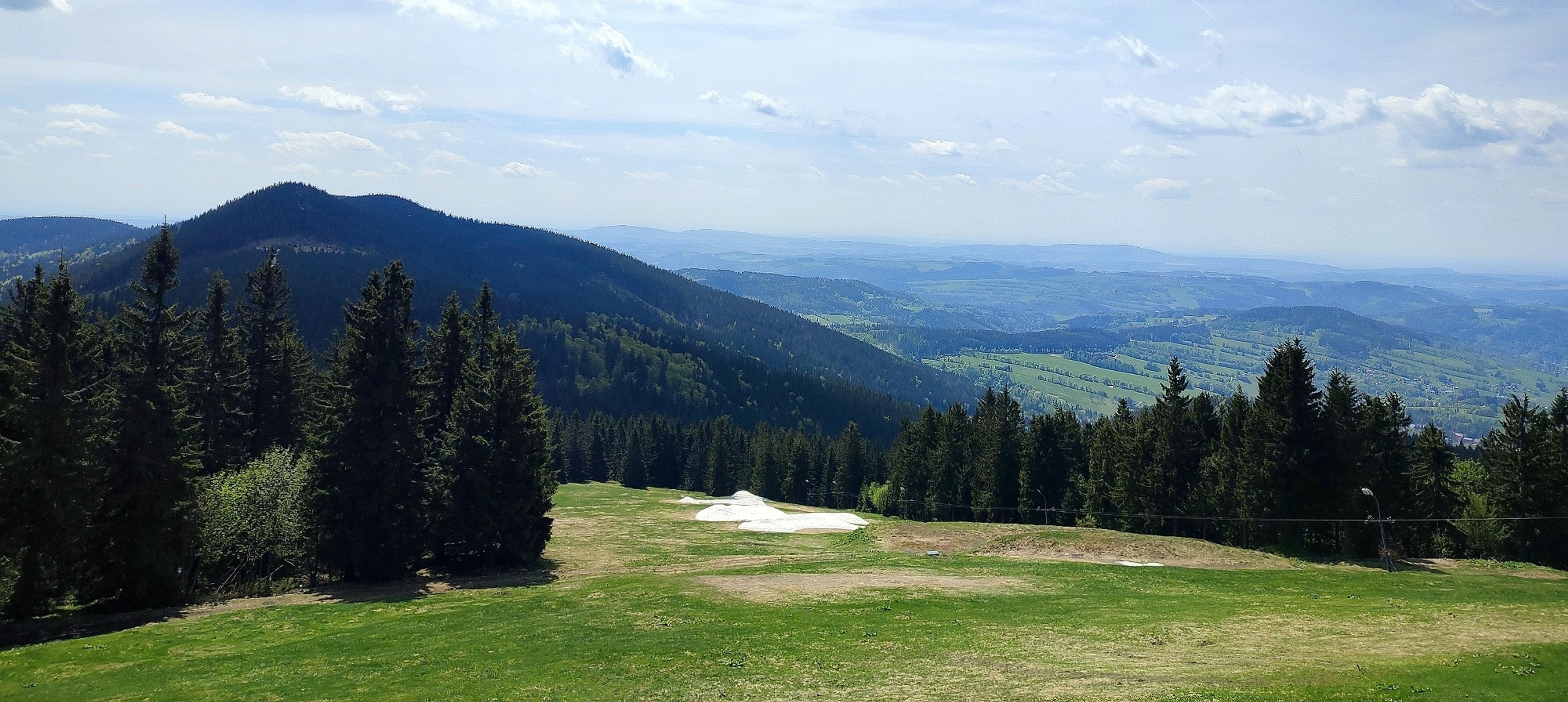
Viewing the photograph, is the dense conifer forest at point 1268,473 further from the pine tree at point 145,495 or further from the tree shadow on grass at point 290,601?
the pine tree at point 145,495

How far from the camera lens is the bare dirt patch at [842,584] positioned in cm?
3884

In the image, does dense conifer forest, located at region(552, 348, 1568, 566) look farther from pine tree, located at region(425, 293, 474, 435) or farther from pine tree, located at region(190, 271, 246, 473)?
pine tree, located at region(190, 271, 246, 473)

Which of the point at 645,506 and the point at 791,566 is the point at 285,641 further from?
the point at 645,506

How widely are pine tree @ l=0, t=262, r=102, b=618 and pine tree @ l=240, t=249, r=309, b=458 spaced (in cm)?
1706

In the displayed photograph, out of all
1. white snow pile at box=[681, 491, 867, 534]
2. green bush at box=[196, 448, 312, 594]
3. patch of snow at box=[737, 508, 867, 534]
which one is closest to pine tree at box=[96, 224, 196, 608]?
green bush at box=[196, 448, 312, 594]

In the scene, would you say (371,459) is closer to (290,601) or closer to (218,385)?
(290,601)

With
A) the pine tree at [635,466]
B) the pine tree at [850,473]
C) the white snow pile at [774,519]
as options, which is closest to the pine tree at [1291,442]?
the white snow pile at [774,519]

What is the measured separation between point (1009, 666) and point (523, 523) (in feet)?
111

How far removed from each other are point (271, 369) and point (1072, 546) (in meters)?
55.9

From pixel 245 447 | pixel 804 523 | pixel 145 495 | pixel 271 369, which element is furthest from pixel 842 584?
pixel 271 369

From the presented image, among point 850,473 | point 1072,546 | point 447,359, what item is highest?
point 447,359

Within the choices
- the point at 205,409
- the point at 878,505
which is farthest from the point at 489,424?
the point at 878,505

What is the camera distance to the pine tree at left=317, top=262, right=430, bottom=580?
4597 cm

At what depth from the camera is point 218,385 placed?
5300 cm
